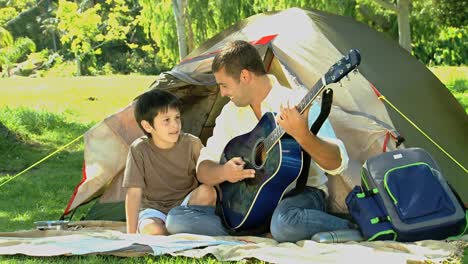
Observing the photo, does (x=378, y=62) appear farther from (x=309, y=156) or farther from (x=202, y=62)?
(x=309, y=156)

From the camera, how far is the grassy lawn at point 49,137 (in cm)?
514

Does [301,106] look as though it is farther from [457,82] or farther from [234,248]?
[457,82]

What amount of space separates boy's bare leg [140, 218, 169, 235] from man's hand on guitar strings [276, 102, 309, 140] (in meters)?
0.92

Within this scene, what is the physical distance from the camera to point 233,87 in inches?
148

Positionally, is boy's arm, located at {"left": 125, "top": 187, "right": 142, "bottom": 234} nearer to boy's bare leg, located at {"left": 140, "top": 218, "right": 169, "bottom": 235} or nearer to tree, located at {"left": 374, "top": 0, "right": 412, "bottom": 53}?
boy's bare leg, located at {"left": 140, "top": 218, "right": 169, "bottom": 235}

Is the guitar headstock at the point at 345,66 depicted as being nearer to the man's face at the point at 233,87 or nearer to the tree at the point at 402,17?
the man's face at the point at 233,87

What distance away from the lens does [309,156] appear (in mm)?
3506

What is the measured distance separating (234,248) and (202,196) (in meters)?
0.63

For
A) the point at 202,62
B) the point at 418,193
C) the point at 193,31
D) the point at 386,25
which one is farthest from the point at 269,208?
the point at 386,25

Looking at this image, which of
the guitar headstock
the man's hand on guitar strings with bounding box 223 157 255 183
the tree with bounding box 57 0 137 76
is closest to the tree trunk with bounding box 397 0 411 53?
the man's hand on guitar strings with bounding box 223 157 255 183

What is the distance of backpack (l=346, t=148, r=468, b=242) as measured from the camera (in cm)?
343

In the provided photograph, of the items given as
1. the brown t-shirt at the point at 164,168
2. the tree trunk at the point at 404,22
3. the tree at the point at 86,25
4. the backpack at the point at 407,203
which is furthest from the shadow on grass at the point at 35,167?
the tree at the point at 86,25

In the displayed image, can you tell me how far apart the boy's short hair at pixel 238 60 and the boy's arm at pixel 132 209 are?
2.43 feet

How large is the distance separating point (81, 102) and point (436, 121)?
26.5 ft
